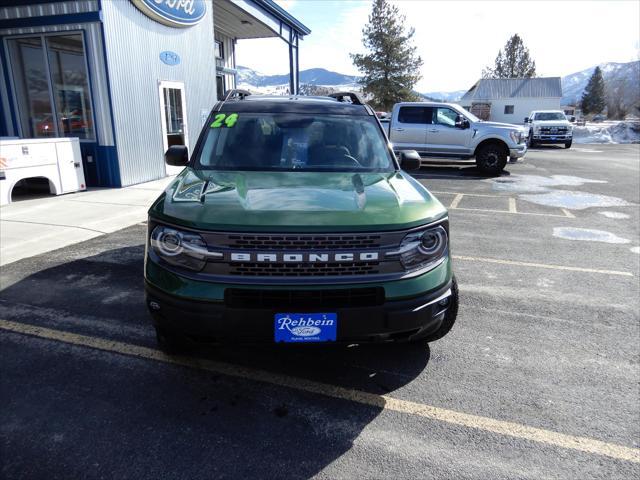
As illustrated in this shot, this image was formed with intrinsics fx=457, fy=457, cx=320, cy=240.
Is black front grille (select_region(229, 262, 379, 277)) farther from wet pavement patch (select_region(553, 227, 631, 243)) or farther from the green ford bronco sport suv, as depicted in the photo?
wet pavement patch (select_region(553, 227, 631, 243))

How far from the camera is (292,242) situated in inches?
97.3

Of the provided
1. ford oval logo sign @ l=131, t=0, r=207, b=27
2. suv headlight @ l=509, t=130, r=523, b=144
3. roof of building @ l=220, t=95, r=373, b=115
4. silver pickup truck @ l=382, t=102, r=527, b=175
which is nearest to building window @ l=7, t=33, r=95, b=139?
ford oval logo sign @ l=131, t=0, r=207, b=27

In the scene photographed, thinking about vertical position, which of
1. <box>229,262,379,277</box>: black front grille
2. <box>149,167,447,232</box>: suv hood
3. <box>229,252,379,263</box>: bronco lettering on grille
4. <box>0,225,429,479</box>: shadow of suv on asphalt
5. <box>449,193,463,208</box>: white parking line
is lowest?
<box>449,193,463,208</box>: white parking line

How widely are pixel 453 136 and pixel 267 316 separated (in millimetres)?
12515

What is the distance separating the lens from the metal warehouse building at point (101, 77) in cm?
945

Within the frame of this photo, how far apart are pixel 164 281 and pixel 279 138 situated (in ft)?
6.02

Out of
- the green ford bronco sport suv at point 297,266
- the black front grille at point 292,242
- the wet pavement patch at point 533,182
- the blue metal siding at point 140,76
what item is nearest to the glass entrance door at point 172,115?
the blue metal siding at point 140,76

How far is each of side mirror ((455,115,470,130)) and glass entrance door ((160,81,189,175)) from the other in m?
7.87

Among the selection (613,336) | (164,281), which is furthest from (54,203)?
(613,336)

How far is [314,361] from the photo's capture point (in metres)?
3.26

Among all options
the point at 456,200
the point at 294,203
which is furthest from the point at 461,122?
the point at 294,203

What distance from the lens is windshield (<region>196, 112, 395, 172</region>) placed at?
3752 millimetres

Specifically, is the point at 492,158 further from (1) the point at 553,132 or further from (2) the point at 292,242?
(1) the point at 553,132

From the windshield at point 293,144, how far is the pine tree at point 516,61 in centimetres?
7812
